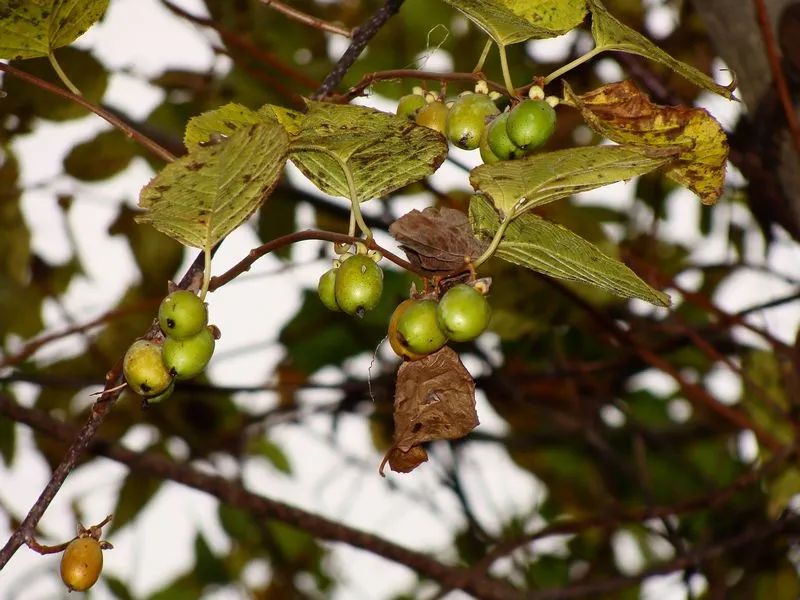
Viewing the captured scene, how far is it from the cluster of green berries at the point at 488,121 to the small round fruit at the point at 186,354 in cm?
31

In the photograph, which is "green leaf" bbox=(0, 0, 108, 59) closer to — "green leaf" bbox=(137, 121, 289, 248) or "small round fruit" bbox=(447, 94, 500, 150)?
"green leaf" bbox=(137, 121, 289, 248)

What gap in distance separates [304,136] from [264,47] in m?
1.52

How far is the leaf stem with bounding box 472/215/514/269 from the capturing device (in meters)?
0.91

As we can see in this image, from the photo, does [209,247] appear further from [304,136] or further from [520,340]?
[520,340]

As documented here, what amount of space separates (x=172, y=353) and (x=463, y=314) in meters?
0.27

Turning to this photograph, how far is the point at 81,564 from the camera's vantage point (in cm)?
92

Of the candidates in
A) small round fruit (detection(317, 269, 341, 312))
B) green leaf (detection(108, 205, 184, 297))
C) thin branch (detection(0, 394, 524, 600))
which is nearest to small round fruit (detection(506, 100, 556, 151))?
small round fruit (detection(317, 269, 341, 312))

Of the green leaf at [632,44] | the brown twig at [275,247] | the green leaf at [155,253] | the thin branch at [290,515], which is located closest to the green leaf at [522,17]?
the green leaf at [632,44]

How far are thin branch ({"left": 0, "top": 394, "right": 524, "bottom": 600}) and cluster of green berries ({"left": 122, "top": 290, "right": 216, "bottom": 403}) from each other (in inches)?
34.3

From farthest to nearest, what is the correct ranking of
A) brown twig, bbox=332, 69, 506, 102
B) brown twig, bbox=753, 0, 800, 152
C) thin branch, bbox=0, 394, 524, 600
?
thin branch, bbox=0, 394, 524, 600
brown twig, bbox=753, 0, 800, 152
brown twig, bbox=332, 69, 506, 102

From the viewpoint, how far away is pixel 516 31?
3.29 feet

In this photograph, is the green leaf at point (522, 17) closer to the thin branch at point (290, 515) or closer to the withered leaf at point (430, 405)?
the withered leaf at point (430, 405)

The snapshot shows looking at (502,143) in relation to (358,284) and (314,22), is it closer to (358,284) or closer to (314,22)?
(358,284)

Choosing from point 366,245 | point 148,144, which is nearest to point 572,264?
point 366,245
